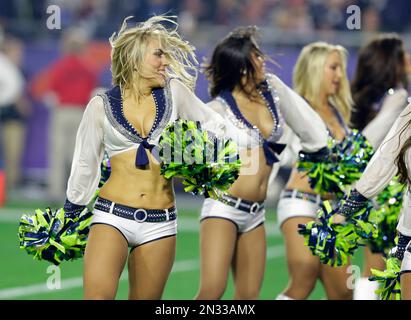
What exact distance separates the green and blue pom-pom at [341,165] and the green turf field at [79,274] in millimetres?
1815

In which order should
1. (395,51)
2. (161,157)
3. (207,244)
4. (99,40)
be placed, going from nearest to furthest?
(161,157)
(207,244)
(395,51)
(99,40)

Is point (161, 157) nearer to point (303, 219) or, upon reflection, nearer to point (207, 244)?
point (207, 244)

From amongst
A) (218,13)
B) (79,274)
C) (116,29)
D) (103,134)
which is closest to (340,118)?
(103,134)

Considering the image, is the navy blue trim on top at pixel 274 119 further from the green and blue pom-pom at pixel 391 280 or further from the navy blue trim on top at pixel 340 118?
the green and blue pom-pom at pixel 391 280

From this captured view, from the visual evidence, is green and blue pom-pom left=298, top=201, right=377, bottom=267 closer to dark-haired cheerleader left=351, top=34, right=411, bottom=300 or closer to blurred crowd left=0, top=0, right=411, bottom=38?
dark-haired cheerleader left=351, top=34, right=411, bottom=300

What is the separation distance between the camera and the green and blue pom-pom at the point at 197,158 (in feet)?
16.4

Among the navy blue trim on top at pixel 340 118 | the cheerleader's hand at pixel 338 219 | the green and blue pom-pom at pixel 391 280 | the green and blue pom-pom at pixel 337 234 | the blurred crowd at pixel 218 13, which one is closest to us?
the green and blue pom-pom at pixel 391 280

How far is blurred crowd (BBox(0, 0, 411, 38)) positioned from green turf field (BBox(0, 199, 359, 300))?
308 cm

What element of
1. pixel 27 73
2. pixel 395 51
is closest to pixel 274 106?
pixel 395 51

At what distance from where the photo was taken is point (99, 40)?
536 inches

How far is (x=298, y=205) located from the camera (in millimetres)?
6441

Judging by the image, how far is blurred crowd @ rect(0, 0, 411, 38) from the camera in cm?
1312

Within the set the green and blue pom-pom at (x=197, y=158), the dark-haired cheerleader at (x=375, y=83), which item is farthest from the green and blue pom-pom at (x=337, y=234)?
the dark-haired cheerleader at (x=375, y=83)
